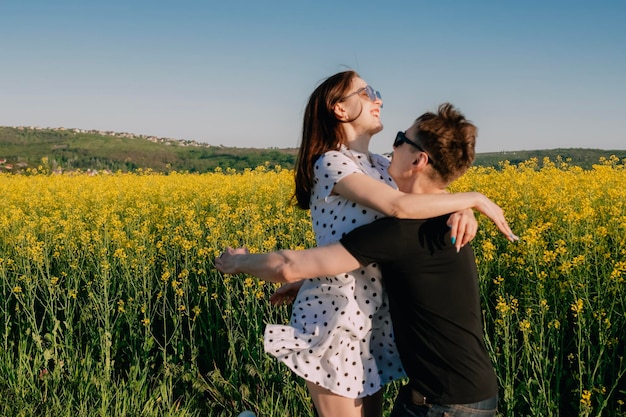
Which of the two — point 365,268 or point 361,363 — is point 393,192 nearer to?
point 365,268

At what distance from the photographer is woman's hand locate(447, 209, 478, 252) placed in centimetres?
166

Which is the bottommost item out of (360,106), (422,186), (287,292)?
(287,292)

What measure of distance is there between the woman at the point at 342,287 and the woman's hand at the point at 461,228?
0.18 feet

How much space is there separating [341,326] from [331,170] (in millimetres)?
481

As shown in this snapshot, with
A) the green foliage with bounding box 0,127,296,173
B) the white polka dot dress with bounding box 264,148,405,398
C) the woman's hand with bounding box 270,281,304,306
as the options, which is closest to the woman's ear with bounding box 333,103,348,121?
the white polka dot dress with bounding box 264,148,405,398

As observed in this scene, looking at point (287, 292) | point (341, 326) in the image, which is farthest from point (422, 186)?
point (287, 292)

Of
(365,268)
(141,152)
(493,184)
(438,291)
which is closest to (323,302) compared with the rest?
(365,268)

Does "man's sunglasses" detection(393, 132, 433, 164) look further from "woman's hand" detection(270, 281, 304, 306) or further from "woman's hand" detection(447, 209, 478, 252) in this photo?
"woman's hand" detection(270, 281, 304, 306)

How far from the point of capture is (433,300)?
5.54 ft

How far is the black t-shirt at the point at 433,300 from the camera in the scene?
1.67 metres

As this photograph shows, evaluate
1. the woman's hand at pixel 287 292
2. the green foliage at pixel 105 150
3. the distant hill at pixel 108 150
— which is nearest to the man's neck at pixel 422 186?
the woman's hand at pixel 287 292

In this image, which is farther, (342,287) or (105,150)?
(105,150)

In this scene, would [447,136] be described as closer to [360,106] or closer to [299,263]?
[360,106]

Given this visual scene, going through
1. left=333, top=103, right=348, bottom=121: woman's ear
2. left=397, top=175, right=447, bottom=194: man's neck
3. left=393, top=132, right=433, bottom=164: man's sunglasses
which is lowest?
left=397, top=175, right=447, bottom=194: man's neck
